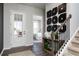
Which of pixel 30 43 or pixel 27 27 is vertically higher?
pixel 27 27

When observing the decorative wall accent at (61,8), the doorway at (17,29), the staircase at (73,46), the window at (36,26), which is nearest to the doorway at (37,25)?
the window at (36,26)

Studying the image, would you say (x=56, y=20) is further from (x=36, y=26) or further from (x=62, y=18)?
(x=36, y=26)

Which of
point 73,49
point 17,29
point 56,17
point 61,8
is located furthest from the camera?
point 56,17

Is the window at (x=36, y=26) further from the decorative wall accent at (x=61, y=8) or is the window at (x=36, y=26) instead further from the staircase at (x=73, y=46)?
the staircase at (x=73, y=46)

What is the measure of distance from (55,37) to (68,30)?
38 cm

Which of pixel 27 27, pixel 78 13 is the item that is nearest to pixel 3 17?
pixel 27 27

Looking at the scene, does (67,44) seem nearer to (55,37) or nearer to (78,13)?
(55,37)

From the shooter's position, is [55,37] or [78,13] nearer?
[78,13]

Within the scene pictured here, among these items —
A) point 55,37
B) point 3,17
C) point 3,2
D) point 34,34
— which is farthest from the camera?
point 55,37

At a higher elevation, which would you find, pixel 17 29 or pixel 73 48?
pixel 17 29

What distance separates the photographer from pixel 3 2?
1.66 meters

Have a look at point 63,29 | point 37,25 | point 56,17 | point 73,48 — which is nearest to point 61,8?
point 56,17

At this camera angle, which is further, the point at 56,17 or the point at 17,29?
the point at 56,17

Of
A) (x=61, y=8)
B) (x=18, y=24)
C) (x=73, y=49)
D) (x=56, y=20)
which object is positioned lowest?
(x=73, y=49)
